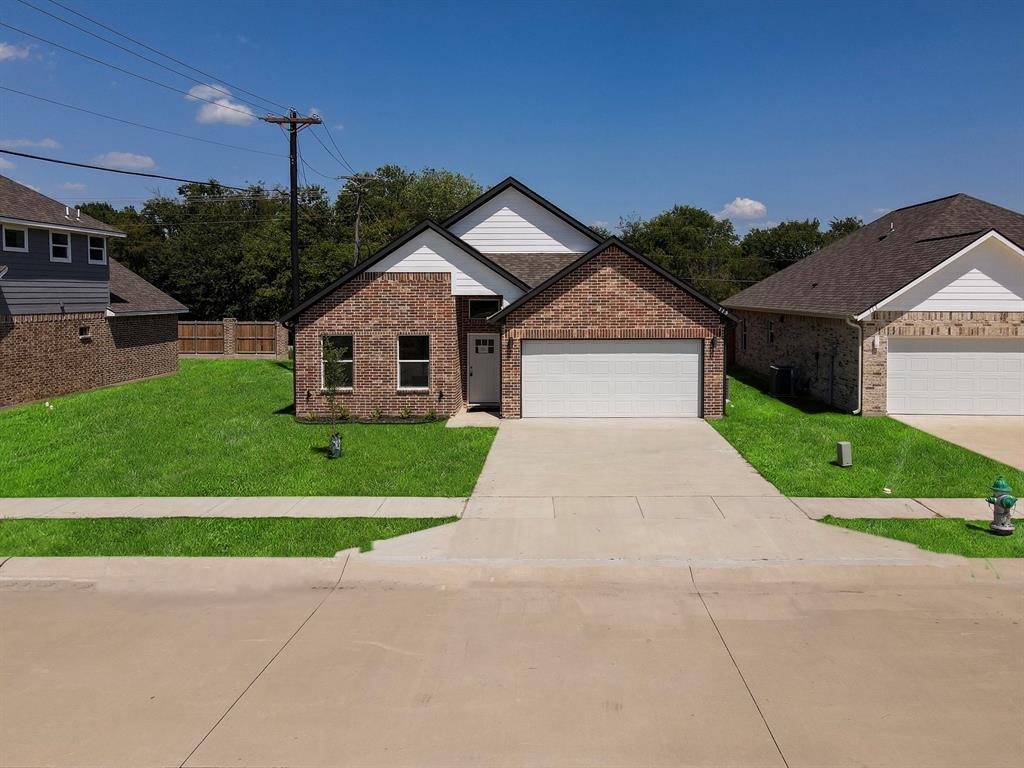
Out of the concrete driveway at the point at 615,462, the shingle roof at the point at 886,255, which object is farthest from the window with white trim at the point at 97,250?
the shingle roof at the point at 886,255

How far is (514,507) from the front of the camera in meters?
12.4

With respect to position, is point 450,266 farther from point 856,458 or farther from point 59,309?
point 59,309

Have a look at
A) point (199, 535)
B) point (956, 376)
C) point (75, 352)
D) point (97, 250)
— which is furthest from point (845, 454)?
point (97, 250)

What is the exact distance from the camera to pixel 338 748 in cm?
585

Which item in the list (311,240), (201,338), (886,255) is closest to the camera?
(886,255)

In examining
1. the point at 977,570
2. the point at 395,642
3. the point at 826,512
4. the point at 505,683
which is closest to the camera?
the point at 505,683

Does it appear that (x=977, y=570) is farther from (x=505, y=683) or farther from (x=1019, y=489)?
(x=505, y=683)

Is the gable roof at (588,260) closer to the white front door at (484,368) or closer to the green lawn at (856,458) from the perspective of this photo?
the white front door at (484,368)

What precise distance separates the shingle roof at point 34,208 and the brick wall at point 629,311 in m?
15.9

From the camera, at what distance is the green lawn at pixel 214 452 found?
539 inches

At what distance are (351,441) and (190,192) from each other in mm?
69286

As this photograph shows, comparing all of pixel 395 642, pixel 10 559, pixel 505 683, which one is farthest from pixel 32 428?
pixel 505 683

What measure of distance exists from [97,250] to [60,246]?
2202 millimetres

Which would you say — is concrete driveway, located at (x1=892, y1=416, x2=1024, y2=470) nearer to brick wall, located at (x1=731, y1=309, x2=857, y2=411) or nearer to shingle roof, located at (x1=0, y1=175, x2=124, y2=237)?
brick wall, located at (x1=731, y1=309, x2=857, y2=411)
